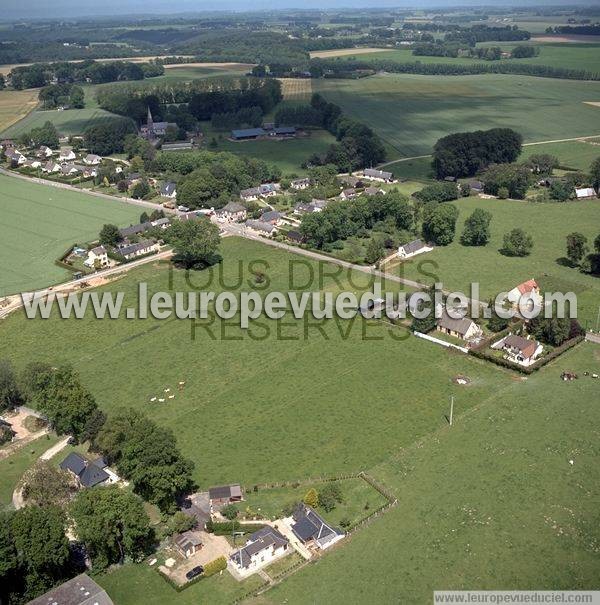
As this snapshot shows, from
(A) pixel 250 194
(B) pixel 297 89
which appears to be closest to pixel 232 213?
(A) pixel 250 194

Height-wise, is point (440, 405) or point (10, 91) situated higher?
point (10, 91)

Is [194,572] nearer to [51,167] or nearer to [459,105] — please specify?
[51,167]

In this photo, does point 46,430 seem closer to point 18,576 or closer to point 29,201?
point 18,576

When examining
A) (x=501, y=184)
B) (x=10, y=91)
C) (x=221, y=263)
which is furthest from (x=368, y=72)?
(x=221, y=263)

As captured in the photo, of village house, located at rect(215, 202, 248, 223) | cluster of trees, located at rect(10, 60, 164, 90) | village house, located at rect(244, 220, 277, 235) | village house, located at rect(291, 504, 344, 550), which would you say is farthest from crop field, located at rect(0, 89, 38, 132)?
village house, located at rect(291, 504, 344, 550)

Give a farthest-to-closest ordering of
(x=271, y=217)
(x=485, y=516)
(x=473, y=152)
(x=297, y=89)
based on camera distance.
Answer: (x=297, y=89), (x=473, y=152), (x=271, y=217), (x=485, y=516)

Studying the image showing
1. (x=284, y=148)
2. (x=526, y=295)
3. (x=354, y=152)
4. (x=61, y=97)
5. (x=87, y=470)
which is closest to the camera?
(x=87, y=470)

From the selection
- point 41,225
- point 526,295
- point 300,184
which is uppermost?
point 300,184
